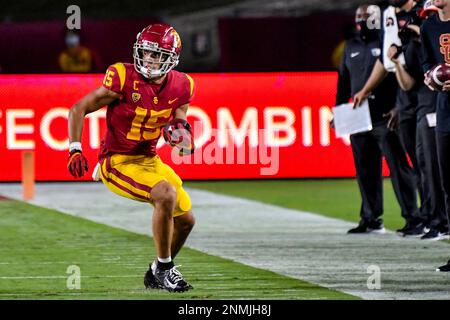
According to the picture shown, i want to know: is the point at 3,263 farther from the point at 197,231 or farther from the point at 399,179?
the point at 399,179

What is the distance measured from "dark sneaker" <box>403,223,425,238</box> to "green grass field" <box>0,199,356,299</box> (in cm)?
236

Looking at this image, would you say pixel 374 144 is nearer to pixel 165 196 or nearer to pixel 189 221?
pixel 189 221

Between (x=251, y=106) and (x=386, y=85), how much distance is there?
552 centimetres

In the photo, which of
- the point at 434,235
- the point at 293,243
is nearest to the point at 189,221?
the point at 293,243

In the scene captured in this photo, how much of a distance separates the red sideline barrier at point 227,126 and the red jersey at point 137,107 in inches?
350

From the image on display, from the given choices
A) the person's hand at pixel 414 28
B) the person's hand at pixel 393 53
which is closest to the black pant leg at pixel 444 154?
the person's hand at pixel 414 28

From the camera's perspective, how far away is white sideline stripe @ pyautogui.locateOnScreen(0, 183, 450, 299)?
35.7ft

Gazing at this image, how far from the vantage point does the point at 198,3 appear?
23625 millimetres

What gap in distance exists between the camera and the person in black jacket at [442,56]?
36.3 ft

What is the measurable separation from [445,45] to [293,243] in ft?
10.4

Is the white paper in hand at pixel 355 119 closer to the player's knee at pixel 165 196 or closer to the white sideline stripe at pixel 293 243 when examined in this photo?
the white sideline stripe at pixel 293 243

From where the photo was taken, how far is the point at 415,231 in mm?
14156

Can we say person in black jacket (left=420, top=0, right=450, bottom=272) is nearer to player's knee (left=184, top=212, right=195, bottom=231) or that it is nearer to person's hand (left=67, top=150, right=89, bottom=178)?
player's knee (left=184, top=212, right=195, bottom=231)

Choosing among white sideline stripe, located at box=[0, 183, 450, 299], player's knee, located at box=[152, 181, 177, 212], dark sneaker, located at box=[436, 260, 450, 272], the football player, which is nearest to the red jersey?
the football player
